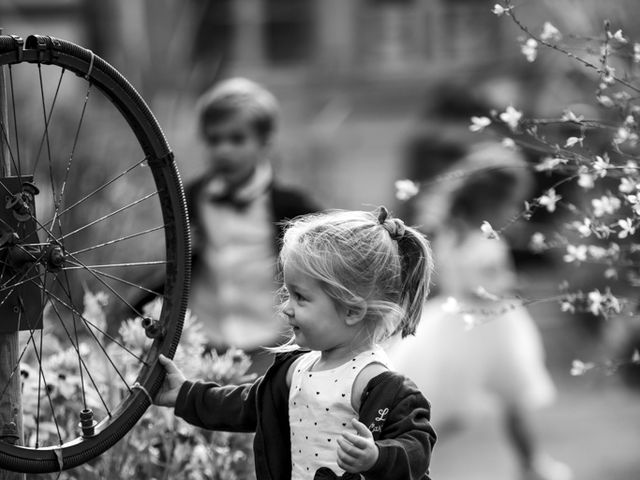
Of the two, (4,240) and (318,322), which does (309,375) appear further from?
(4,240)

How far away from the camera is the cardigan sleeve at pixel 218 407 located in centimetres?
259

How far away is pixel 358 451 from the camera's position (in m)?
2.13

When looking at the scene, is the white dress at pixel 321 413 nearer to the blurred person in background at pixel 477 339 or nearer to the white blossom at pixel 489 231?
the white blossom at pixel 489 231

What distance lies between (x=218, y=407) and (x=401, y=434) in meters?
0.50

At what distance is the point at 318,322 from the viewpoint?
95.4 inches

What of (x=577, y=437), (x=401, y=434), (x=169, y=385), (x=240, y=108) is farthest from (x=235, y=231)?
(x=577, y=437)

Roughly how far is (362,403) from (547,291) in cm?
901

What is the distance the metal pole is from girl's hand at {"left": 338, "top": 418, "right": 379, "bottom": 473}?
702 mm

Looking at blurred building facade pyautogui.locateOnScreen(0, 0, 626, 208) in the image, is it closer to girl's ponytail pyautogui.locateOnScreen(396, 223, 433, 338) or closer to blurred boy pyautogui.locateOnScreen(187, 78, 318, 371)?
blurred boy pyautogui.locateOnScreen(187, 78, 318, 371)

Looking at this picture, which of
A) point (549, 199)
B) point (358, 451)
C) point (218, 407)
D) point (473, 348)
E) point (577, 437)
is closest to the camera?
point (358, 451)

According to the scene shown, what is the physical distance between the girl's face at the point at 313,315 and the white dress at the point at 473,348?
291 centimetres

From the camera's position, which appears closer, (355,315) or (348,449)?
(348,449)

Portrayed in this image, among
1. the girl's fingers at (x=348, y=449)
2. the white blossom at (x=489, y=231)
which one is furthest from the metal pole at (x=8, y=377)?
the white blossom at (x=489, y=231)

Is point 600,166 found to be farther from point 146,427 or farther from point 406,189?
point 146,427
